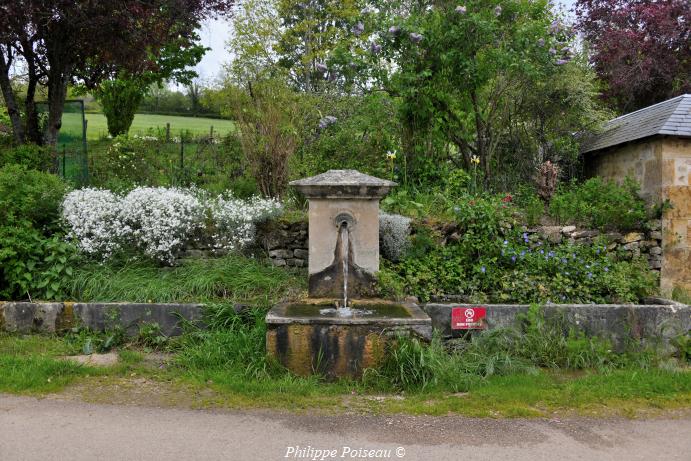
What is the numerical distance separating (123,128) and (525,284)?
16047 mm

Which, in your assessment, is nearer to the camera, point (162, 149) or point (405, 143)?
point (405, 143)

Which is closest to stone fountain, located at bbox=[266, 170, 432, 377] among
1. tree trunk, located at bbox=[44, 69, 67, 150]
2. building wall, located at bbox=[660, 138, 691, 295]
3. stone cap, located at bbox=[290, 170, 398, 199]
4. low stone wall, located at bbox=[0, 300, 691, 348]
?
stone cap, located at bbox=[290, 170, 398, 199]

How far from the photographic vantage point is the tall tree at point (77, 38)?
7.63 metres

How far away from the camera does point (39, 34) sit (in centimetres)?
818

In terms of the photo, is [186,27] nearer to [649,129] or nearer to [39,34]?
[39,34]

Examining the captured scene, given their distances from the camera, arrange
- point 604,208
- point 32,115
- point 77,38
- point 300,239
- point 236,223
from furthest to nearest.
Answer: point 32,115
point 77,38
point 604,208
point 300,239
point 236,223

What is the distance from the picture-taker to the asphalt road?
3.43 metres

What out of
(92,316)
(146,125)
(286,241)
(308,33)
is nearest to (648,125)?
(286,241)

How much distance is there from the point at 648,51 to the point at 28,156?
12936 millimetres

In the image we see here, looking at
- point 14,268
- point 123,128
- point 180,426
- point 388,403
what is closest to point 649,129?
point 388,403

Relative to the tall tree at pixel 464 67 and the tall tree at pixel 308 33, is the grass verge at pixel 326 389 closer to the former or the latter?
the tall tree at pixel 464 67

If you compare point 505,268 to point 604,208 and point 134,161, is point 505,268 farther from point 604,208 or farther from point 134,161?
point 134,161

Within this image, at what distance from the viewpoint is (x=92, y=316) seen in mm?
5844

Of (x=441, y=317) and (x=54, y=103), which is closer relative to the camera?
(x=441, y=317)
